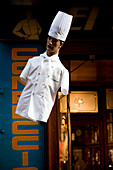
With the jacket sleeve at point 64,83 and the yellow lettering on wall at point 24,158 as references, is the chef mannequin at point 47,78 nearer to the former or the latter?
the jacket sleeve at point 64,83

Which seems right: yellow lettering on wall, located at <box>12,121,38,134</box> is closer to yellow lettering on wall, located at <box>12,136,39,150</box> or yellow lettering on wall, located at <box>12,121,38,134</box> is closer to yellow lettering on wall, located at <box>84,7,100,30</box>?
yellow lettering on wall, located at <box>12,136,39,150</box>

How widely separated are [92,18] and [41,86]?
2.93m

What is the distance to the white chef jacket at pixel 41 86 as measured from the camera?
274cm

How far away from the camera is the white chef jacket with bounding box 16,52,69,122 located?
8.98 ft

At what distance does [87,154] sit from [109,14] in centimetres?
544

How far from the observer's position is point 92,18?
211 inches

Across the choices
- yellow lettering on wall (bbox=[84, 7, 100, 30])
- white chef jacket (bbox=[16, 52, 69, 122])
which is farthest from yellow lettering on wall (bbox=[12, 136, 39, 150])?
white chef jacket (bbox=[16, 52, 69, 122])

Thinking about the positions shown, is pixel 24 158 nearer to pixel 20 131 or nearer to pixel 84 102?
Result: pixel 20 131

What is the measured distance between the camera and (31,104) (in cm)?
275

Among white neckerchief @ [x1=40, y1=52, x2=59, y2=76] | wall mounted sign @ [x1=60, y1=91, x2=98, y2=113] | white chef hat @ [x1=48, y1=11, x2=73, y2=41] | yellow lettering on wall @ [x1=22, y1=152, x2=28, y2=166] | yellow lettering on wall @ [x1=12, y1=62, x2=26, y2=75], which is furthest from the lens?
wall mounted sign @ [x1=60, y1=91, x2=98, y2=113]

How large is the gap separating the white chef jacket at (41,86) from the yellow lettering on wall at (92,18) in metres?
2.72

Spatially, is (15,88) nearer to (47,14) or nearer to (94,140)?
(47,14)

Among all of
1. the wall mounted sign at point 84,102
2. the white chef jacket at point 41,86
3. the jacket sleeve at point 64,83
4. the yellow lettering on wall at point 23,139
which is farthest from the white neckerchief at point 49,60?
the wall mounted sign at point 84,102

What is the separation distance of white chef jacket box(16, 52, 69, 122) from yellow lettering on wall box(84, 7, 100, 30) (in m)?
2.72
